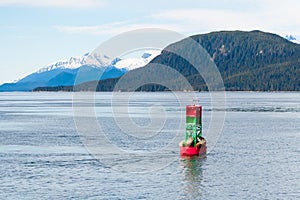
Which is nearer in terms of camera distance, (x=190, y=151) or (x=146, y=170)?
(x=146, y=170)

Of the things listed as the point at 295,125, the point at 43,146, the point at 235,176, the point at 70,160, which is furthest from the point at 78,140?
the point at 295,125

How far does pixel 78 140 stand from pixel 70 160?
65.6 ft

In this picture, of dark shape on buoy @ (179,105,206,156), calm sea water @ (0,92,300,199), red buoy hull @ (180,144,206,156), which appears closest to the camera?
calm sea water @ (0,92,300,199)

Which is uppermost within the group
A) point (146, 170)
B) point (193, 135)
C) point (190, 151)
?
point (193, 135)

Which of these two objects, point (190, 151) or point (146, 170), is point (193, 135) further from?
point (146, 170)

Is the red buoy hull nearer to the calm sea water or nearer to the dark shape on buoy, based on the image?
the dark shape on buoy

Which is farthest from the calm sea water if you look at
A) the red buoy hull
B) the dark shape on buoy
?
the dark shape on buoy

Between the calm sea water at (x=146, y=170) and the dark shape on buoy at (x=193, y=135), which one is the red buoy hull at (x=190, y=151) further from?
the calm sea water at (x=146, y=170)

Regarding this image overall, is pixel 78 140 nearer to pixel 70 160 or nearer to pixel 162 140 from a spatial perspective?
pixel 162 140

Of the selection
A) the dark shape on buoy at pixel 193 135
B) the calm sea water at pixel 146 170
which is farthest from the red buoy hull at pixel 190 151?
the calm sea water at pixel 146 170

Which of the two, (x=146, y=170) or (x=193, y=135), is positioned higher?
(x=193, y=135)

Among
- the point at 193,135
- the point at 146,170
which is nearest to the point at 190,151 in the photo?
the point at 193,135

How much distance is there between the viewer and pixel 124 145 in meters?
72.7

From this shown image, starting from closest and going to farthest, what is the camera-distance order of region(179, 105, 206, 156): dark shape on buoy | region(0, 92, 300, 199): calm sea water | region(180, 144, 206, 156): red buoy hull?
1. region(0, 92, 300, 199): calm sea water
2. region(180, 144, 206, 156): red buoy hull
3. region(179, 105, 206, 156): dark shape on buoy
